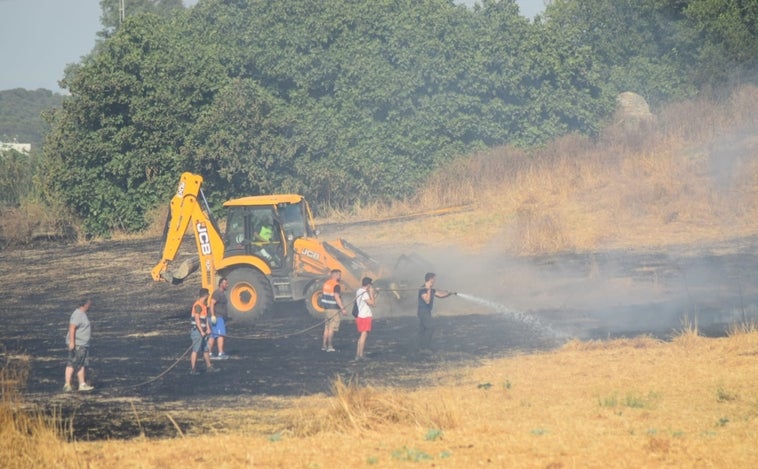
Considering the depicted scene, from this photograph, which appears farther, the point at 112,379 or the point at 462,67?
the point at 462,67

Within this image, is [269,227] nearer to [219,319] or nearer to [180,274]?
[180,274]

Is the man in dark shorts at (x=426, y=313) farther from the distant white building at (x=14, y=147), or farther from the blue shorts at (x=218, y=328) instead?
the distant white building at (x=14, y=147)

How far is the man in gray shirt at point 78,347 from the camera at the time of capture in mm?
19531

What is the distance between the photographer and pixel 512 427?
603 inches

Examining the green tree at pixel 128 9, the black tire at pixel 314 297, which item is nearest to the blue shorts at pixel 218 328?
the black tire at pixel 314 297

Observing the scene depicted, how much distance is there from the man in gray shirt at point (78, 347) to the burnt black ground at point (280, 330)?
15.2 inches

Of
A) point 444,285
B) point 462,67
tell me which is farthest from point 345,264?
point 462,67

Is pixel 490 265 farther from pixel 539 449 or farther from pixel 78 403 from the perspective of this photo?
pixel 539 449

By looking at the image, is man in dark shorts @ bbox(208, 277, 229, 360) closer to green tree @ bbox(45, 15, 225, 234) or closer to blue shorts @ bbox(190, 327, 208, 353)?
blue shorts @ bbox(190, 327, 208, 353)

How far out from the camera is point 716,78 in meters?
49.0

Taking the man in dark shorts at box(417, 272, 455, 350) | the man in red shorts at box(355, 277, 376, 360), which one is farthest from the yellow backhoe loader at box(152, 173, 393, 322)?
the man in red shorts at box(355, 277, 376, 360)

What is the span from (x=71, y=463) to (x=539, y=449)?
19.8 ft

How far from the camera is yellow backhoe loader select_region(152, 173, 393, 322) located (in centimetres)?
2627

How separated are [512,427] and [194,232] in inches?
533
